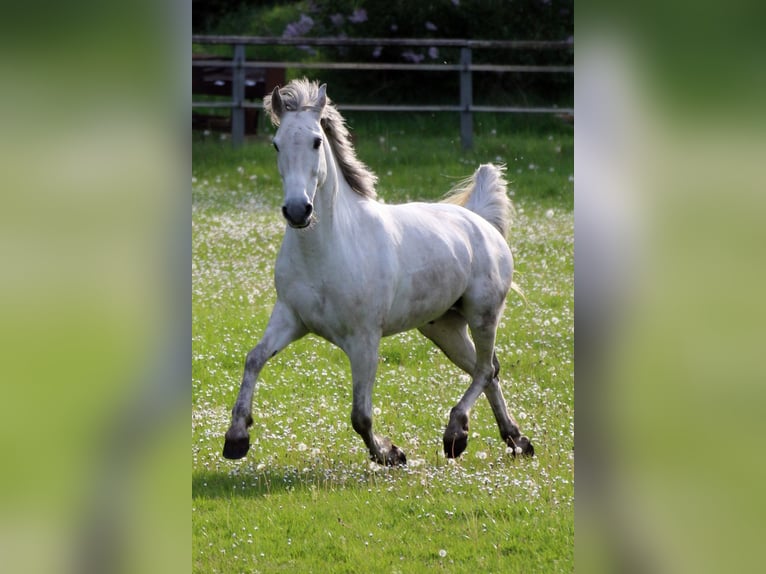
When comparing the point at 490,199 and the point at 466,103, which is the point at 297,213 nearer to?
the point at 490,199

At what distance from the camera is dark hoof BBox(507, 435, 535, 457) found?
5.53 meters

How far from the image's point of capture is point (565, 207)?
42.1 feet

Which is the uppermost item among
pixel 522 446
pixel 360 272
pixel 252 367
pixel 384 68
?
pixel 384 68

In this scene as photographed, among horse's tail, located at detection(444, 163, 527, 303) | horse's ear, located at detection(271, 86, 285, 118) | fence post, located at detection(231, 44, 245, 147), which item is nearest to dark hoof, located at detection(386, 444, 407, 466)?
horse's tail, located at detection(444, 163, 527, 303)

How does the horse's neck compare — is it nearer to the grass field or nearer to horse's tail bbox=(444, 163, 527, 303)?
the grass field

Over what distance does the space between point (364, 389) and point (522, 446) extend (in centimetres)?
109

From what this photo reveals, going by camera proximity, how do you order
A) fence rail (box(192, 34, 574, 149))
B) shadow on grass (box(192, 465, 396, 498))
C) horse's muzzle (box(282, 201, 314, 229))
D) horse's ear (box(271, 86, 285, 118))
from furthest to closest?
1. fence rail (box(192, 34, 574, 149))
2. shadow on grass (box(192, 465, 396, 498))
3. horse's ear (box(271, 86, 285, 118))
4. horse's muzzle (box(282, 201, 314, 229))

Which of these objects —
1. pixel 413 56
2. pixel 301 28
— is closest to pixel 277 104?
pixel 413 56

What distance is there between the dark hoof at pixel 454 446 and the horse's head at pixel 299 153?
4.76 feet

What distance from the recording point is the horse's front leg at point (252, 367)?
14.8ft
